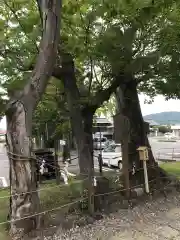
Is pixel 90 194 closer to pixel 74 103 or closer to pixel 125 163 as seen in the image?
pixel 125 163

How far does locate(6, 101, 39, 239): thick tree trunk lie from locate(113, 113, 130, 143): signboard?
240cm

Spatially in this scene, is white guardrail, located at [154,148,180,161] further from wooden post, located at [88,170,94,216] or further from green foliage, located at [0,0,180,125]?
wooden post, located at [88,170,94,216]

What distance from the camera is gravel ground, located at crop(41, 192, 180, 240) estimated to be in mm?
4781

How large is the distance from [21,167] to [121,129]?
2.63 meters

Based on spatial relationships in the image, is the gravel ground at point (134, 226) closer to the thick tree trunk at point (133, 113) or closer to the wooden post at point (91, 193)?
the wooden post at point (91, 193)

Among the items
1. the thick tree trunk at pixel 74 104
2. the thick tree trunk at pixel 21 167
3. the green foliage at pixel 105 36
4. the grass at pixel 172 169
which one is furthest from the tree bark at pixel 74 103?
the grass at pixel 172 169

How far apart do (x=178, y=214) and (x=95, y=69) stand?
13.1 ft

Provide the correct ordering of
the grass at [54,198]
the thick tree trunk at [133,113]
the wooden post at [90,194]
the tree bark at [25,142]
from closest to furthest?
the tree bark at [25,142], the wooden post at [90,194], the grass at [54,198], the thick tree trunk at [133,113]

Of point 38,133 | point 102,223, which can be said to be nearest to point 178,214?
point 102,223

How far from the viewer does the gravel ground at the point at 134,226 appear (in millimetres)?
4781

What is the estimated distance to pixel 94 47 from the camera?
21.0 ft

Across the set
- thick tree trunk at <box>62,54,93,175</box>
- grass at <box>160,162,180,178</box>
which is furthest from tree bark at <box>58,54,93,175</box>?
grass at <box>160,162,180,178</box>

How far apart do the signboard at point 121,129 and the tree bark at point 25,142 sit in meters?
2.32

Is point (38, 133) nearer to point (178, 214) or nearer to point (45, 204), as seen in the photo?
point (45, 204)
